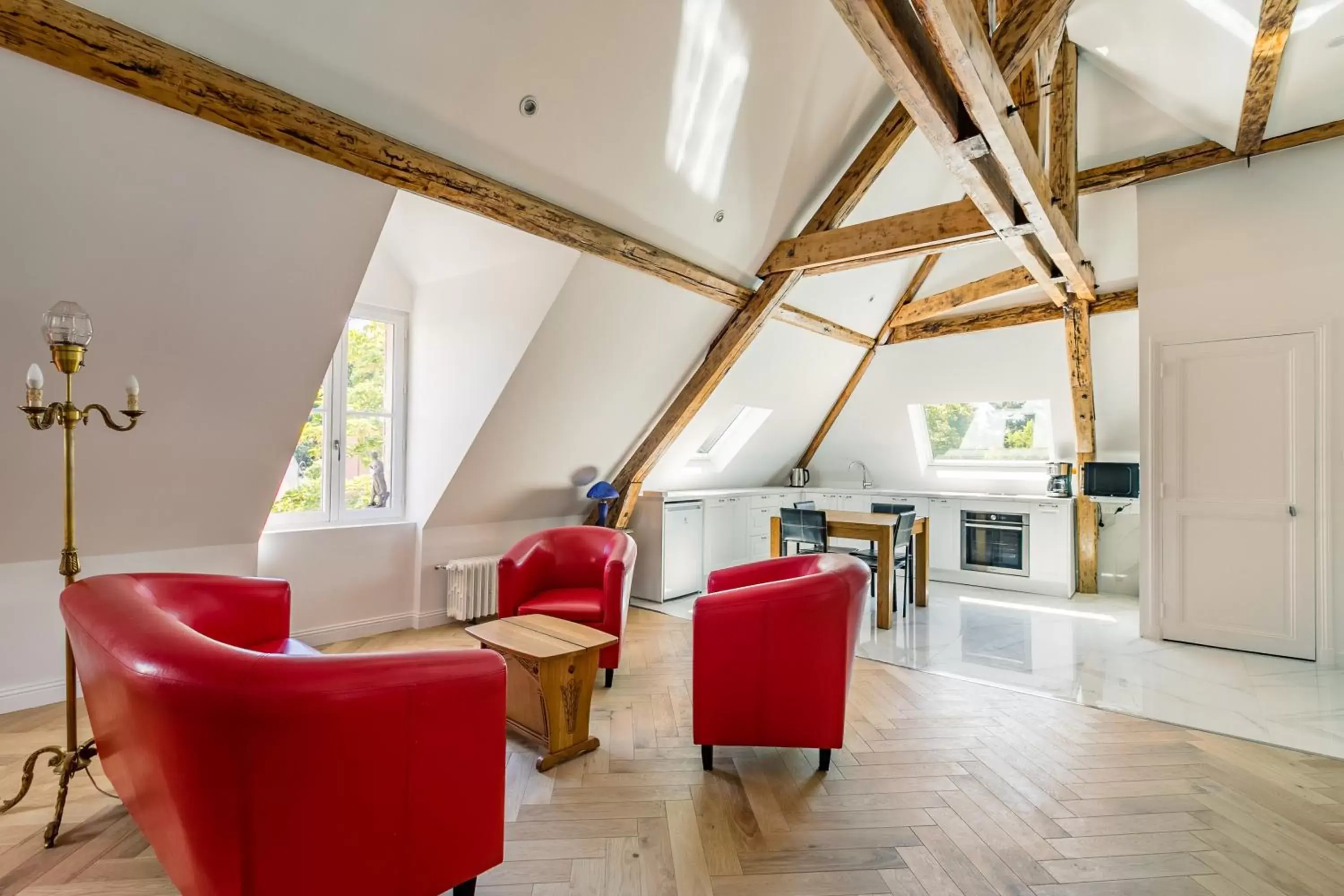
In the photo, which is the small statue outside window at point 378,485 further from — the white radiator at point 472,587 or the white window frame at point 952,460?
the white window frame at point 952,460

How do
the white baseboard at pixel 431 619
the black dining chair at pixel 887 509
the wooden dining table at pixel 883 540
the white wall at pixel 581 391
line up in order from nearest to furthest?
the white wall at pixel 581 391, the white baseboard at pixel 431 619, the wooden dining table at pixel 883 540, the black dining chair at pixel 887 509

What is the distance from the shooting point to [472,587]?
4773mm

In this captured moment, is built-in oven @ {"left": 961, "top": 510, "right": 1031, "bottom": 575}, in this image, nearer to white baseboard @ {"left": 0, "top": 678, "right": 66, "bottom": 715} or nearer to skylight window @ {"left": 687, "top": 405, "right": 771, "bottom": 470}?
skylight window @ {"left": 687, "top": 405, "right": 771, "bottom": 470}

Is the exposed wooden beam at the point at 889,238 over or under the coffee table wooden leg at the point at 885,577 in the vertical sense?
over

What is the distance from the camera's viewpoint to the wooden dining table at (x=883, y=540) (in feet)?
15.8

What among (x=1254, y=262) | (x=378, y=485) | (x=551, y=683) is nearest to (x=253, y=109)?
(x=551, y=683)

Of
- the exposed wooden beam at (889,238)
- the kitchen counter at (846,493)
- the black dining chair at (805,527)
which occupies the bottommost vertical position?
the black dining chair at (805,527)

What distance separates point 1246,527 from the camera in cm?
422

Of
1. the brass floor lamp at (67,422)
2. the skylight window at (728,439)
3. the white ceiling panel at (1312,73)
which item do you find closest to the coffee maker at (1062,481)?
the skylight window at (728,439)

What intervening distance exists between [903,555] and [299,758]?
506 cm

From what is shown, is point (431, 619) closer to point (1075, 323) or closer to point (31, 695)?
point (31, 695)

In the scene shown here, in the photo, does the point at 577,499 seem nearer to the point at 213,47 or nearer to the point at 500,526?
the point at 500,526

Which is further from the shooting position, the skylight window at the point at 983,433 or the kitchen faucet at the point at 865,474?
Answer: the kitchen faucet at the point at 865,474

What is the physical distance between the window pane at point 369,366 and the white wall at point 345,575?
0.86 meters
